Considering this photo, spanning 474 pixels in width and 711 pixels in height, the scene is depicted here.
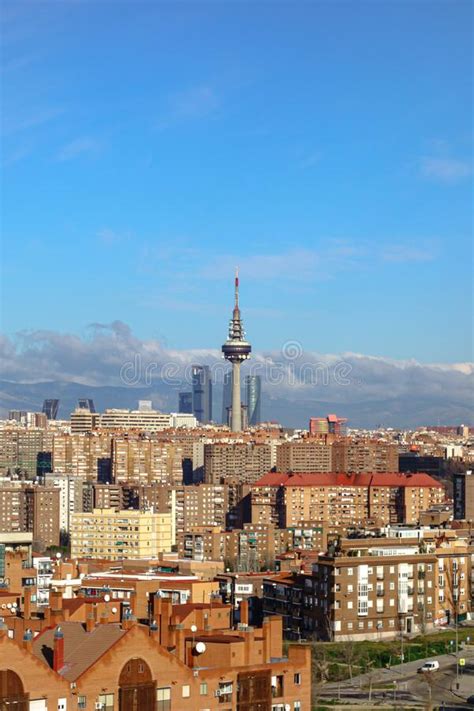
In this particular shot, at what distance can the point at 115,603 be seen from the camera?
23047 millimetres

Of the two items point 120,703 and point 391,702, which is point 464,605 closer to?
point 391,702

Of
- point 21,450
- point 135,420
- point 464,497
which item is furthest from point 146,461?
point 135,420

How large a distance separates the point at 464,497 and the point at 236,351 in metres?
63.4

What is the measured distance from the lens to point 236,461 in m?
87.3

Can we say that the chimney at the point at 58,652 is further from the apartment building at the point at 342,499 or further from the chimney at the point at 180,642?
the apartment building at the point at 342,499

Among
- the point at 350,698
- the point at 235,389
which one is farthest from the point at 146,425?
the point at 350,698

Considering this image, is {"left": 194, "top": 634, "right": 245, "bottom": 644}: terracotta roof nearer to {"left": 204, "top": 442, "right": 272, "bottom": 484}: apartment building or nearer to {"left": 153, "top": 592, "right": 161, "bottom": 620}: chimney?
{"left": 153, "top": 592, "right": 161, "bottom": 620}: chimney

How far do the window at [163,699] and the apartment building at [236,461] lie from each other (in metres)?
68.2

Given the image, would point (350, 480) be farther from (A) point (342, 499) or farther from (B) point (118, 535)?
(B) point (118, 535)

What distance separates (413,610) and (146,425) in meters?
112

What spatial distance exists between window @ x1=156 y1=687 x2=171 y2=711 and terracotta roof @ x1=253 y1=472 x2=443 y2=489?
175 ft

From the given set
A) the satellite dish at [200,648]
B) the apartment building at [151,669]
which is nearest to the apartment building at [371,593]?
the apartment building at [151,669]

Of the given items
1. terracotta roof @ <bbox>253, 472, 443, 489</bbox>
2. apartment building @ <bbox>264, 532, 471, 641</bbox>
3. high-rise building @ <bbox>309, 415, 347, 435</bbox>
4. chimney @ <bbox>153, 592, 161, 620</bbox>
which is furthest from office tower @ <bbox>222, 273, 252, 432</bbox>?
chimney @ <bbox>153, 592, 161, 620</bbox>

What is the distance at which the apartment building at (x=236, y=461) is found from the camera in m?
86.2
